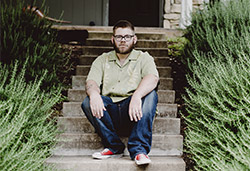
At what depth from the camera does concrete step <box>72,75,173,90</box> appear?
169 inches

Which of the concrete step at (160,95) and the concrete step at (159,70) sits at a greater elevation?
the concrete step at (159,70)

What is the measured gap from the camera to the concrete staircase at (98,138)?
109 inches

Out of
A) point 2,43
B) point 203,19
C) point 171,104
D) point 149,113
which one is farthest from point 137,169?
point 203,19

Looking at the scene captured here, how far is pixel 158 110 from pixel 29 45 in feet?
6.41

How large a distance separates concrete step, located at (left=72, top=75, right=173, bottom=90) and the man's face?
1.37m

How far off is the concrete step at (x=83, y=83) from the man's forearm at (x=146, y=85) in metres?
1.42

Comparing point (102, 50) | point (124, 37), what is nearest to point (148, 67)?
point (124, 37)

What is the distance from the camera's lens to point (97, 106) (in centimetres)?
271

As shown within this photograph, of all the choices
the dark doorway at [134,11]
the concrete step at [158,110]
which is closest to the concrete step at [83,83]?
the concrete step at [158,110]

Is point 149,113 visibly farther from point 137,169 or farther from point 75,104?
point 75,104

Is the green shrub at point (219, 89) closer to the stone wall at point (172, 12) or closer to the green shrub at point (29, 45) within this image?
the stone wall at point (172, 12)

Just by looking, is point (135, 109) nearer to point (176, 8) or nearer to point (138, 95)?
point (138, 95)

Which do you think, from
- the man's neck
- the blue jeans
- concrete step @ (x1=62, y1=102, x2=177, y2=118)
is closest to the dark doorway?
concrete step @ (x1=62, y1=102, x2=177, y2=118)

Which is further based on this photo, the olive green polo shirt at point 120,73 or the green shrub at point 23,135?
the olive green polo shirt at point 120,73
